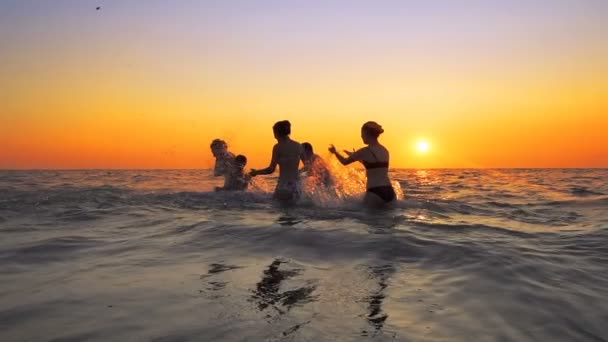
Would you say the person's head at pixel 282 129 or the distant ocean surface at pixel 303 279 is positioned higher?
the person's head at pixel 282 129

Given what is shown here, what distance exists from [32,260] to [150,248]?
1.25 m

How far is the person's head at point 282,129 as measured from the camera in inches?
407

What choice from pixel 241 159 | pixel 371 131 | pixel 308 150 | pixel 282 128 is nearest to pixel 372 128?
pixel 371 131

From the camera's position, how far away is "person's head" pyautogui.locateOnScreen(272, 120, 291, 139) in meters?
10.3

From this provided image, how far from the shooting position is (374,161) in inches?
353

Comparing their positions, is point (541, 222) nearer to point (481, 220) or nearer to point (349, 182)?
point (481, 220)

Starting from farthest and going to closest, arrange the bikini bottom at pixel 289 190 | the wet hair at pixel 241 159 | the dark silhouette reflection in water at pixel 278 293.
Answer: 1. the wet hair at pixel 241 159
2. the bikini bottom at pixel 289 190
3. the dark silhouette reflection in water at pixel 278 293

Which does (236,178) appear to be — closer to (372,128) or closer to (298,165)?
(298,165)

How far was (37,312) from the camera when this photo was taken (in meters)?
3.05

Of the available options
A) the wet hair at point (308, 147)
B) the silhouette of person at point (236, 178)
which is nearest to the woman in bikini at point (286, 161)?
the wet hair at point (308, 147)

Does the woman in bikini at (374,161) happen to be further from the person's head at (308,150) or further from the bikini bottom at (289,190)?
the person's head at (308,150)

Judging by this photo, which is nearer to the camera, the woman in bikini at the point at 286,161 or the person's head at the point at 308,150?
the woman in bikini at the point at 286,161

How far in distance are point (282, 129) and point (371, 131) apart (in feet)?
7.77

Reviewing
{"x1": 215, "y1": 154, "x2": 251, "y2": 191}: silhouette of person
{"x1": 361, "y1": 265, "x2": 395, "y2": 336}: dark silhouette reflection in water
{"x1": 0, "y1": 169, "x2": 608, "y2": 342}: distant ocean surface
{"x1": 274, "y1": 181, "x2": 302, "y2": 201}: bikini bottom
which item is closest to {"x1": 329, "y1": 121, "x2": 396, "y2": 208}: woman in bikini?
{"x1": 0, "y1": 169, "x2": 608, "y2": 342}: distant ocean surface
